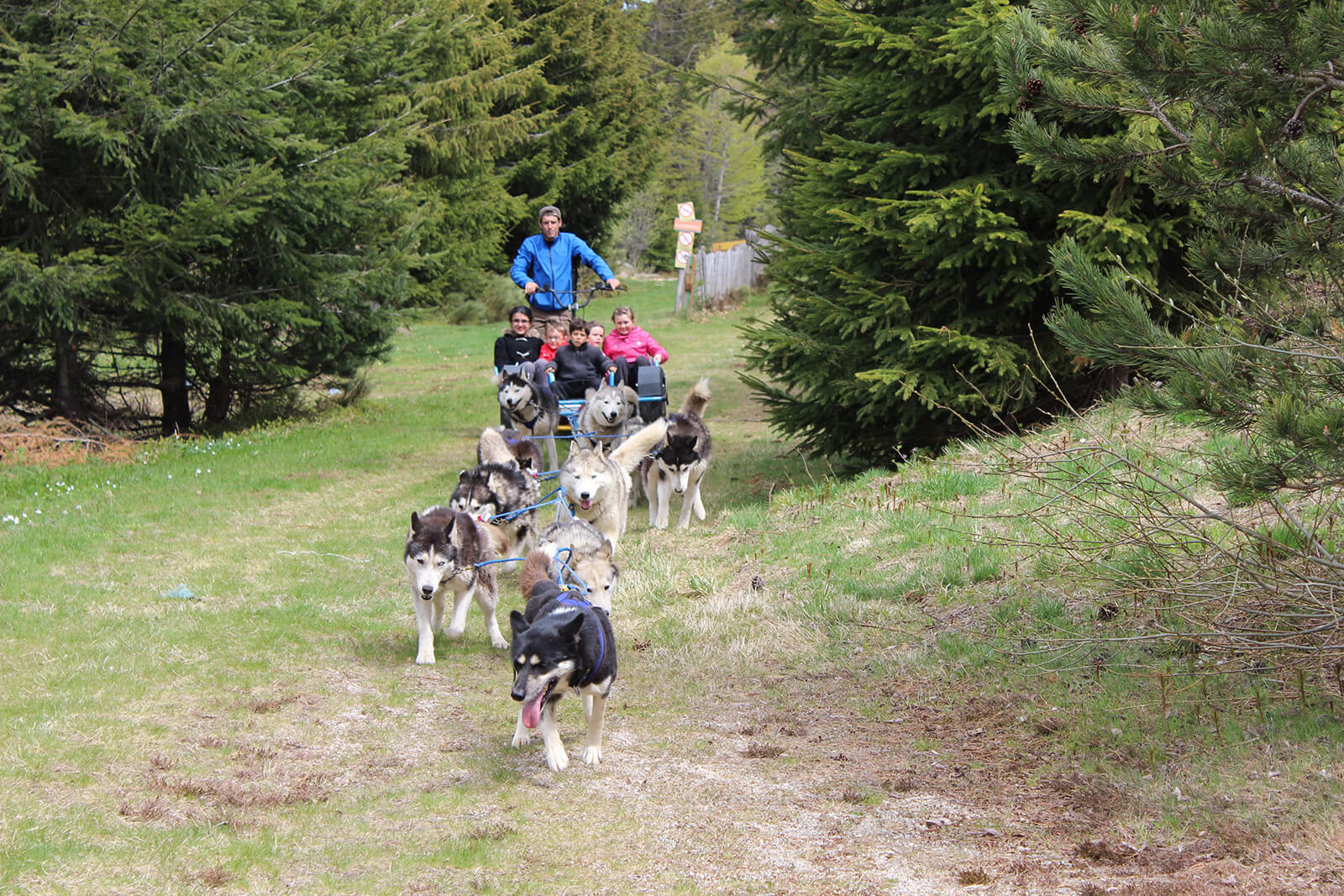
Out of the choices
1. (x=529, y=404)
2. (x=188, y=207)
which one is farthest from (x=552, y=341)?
(x=188, y=207)

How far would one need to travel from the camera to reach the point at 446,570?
674 cm

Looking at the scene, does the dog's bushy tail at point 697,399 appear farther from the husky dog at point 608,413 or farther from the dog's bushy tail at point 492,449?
the dog's bushy tail at point 492,449

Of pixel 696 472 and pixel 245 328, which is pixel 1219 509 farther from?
pixel 245 328

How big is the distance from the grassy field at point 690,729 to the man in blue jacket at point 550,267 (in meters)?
4.46

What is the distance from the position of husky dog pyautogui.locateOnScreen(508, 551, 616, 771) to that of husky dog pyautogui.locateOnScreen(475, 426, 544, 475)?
11.9ft

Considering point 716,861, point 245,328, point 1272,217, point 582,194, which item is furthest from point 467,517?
point 582,194

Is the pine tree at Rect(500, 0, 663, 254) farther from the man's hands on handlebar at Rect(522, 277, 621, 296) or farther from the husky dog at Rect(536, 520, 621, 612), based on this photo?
the husky dog at Rect(536, 520, 621, 612)

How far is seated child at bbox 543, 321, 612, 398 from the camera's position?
12.8 meters

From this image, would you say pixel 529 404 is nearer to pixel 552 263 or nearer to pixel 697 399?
pixel 552 263

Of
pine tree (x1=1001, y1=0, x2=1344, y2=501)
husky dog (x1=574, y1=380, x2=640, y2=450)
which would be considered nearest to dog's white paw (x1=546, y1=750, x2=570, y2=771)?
pine tree (x1=1001, y1=0, x2=1344, y2=501)

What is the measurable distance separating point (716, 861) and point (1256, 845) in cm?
199

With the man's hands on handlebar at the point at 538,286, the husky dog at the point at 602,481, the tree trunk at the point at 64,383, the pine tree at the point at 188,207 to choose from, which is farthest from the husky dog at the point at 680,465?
the tree trunk at the point at 64,383

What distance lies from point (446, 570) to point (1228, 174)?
4.55 metres

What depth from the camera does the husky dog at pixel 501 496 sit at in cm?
812
